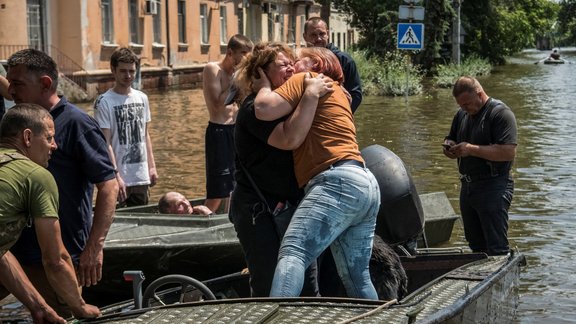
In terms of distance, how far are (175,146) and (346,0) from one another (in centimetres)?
3387

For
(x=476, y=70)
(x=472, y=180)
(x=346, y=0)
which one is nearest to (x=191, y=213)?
(x=472, y=180)

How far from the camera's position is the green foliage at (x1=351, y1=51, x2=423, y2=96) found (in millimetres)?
31594

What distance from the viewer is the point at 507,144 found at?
7250 mm

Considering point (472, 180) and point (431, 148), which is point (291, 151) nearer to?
point (472, 180)

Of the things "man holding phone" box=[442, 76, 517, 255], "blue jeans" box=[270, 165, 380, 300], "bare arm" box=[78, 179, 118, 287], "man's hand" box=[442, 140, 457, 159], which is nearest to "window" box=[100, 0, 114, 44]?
"man's hand" box=[442, 140, 457, 159]

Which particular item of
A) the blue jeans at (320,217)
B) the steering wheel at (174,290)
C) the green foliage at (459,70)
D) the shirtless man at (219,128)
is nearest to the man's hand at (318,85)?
the blue jeans at (320,217)

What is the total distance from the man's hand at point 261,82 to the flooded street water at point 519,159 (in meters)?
3.22

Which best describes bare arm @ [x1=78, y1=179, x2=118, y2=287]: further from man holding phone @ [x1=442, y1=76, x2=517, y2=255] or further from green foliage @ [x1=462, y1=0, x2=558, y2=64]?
green foliage @ [x1=462, y1=0, x2=558, y2=64]

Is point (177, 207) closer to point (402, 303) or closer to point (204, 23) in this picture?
point (402, 303)

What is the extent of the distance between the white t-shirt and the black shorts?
574 millimetres

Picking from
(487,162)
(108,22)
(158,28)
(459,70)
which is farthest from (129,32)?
(487,162)

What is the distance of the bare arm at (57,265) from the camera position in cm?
441

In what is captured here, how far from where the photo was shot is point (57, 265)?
4539 mm

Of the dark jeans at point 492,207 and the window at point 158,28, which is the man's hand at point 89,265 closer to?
the dark jeans at point 492,207
